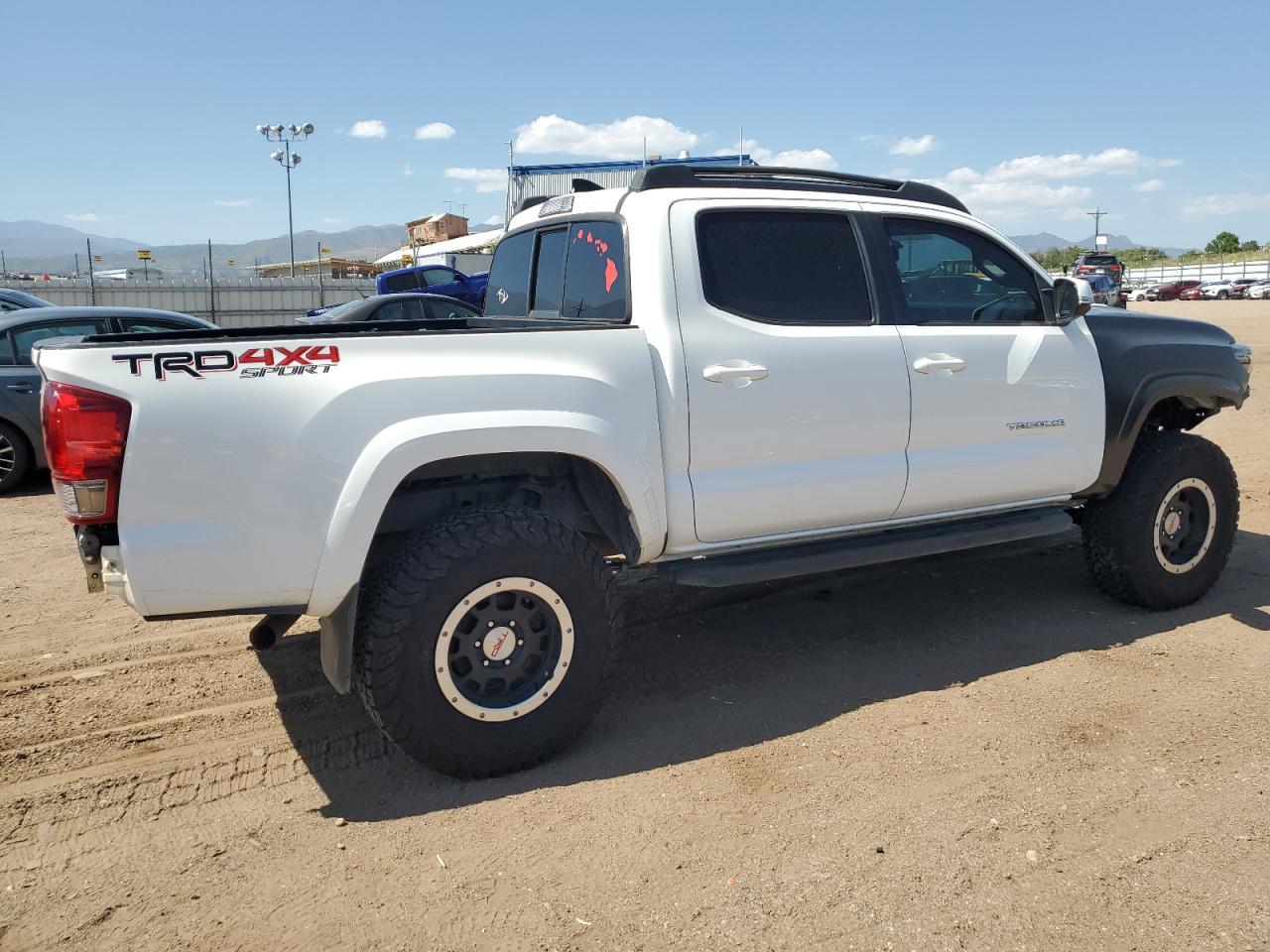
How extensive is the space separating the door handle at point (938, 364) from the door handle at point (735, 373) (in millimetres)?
816

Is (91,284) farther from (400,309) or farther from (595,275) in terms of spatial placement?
(595,275)

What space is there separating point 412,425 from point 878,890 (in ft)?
6.57

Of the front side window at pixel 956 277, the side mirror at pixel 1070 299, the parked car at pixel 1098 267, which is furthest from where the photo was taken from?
the parked car at pixel 1098 267

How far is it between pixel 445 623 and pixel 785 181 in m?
2.45

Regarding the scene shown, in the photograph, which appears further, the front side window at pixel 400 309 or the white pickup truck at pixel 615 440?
the front side window at pixel 400 309

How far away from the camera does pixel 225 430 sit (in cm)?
295

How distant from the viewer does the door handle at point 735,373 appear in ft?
12.1

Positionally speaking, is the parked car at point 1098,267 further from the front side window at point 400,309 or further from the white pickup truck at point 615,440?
the white pickup truck at point 615,440

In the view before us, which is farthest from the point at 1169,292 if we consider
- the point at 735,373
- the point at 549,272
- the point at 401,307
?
the point at 735,373

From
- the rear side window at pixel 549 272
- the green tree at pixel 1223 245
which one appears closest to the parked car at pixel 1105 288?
the rear side window at pixel 549 272

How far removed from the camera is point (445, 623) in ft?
10.7

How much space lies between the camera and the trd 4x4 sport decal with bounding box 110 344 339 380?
2891mm

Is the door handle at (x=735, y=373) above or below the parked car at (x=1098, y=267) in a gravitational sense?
below

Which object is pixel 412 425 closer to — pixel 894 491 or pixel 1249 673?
pixel 894 491
